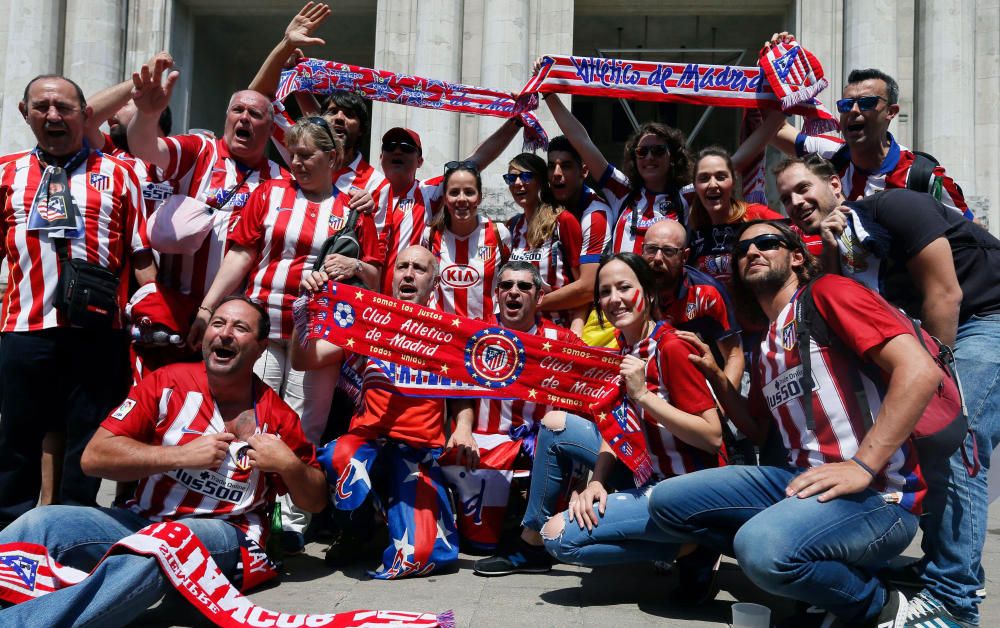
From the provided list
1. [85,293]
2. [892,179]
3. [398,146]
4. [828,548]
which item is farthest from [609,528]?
[398,146]

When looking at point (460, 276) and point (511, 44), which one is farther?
point (511, 44)

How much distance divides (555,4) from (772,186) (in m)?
4.53

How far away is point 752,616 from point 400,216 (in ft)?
11.1

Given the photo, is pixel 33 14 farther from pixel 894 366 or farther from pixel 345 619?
pixel 894 366

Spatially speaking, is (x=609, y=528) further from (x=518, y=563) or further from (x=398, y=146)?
(x=398, y=146)

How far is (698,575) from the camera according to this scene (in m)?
3.99

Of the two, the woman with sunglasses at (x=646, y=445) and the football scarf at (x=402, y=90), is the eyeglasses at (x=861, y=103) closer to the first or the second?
the woman with sunglasses at (x=646, y=445)

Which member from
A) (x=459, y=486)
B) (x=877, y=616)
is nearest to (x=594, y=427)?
(x=459, y=486)

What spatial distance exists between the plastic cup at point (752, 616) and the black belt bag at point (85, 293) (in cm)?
353

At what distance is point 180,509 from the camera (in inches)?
150

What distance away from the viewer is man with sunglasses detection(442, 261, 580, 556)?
191 inches

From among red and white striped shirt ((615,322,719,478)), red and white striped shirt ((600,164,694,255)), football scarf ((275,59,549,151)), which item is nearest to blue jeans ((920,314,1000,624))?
red and white striped shirt ((615,322,719,478))

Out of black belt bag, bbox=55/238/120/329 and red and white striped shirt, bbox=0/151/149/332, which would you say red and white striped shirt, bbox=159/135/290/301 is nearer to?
red and white striped shirt, bbox=0/151/149/332

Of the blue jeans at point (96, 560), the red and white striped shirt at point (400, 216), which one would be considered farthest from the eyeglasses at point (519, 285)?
the blue jeans at point (96, 560)
